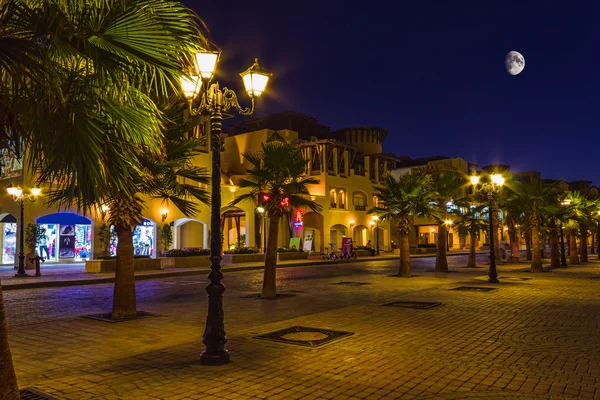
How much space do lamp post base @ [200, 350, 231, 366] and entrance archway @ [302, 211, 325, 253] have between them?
42.9 m

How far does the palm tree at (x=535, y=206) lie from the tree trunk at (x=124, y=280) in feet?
65.1

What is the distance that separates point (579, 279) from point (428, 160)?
2268 inches

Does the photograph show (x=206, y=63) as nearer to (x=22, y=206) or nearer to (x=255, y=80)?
(x=255, y=80)

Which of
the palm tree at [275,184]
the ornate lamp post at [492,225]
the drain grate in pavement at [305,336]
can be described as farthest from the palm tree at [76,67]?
the ornate lamp post at [492,225]

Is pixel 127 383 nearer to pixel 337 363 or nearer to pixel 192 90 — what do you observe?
pixel 337 363

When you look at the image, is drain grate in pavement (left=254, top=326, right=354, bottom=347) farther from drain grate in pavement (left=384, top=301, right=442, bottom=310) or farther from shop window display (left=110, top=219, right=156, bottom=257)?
shop window display (left=110, top=219, right=156, bottom=257)

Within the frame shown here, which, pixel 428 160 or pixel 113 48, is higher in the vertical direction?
pixel 428 160

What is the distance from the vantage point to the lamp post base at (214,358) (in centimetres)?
700

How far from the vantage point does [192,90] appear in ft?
28.0

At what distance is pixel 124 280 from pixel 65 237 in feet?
77.4

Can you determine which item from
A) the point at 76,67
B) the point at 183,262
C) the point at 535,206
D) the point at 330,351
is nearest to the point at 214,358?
the point at 330,351

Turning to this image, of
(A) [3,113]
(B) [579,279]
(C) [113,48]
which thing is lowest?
(B) [579,279]

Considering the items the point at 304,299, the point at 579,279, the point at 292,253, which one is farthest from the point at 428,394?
the point at 292,253

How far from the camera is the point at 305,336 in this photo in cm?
895
